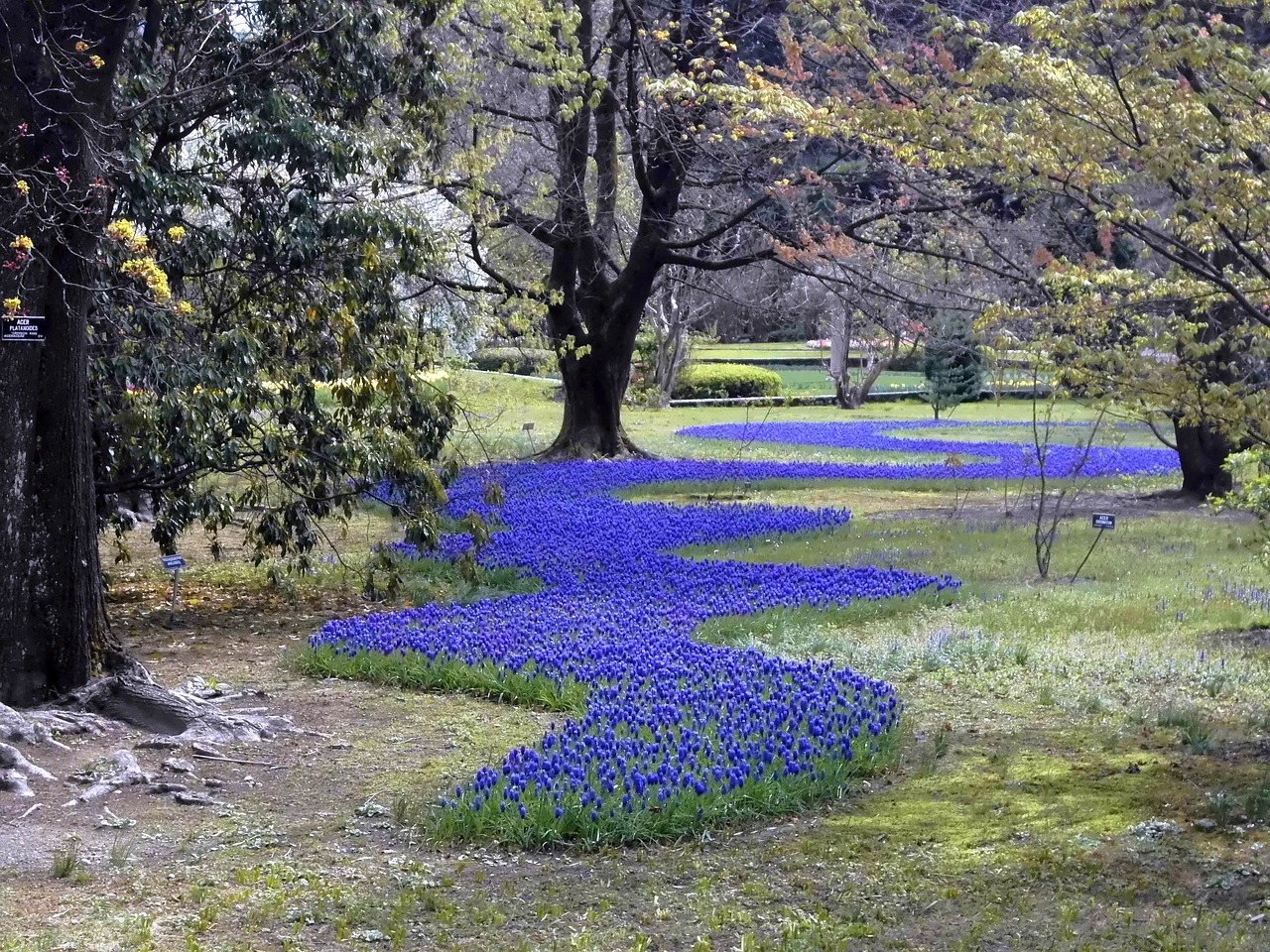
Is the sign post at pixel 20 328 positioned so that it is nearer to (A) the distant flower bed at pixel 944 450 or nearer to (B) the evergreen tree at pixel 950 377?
(A) the distant flower bed at pixel 944 450

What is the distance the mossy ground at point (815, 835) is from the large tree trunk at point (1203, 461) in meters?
8.65

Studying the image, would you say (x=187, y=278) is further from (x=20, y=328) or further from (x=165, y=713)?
(x=165, y=713)

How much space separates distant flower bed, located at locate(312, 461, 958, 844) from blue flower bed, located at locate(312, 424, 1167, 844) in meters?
0.01

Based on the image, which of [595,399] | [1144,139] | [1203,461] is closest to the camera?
[1144,139]

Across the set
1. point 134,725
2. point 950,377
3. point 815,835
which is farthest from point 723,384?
point 815,835

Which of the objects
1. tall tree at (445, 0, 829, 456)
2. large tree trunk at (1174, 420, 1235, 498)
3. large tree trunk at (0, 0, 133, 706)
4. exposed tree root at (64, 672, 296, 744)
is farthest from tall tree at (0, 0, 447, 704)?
large tree trunk at (1174, 420, 1235, 498)

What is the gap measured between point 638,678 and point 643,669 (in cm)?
17

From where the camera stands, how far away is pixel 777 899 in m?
5.39

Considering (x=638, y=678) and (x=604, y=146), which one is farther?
(x=604, y=146)

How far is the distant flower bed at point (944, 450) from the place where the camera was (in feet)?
77.8

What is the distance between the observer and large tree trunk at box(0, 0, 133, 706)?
7703 millimetres

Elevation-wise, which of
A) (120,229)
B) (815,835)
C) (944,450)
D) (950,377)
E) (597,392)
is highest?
(120,229)

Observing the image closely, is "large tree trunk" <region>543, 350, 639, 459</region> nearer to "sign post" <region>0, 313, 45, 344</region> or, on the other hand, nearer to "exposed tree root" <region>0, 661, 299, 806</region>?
"exposed tree root" <region>0, 661, 299, 806</region>

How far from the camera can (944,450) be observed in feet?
95.6
